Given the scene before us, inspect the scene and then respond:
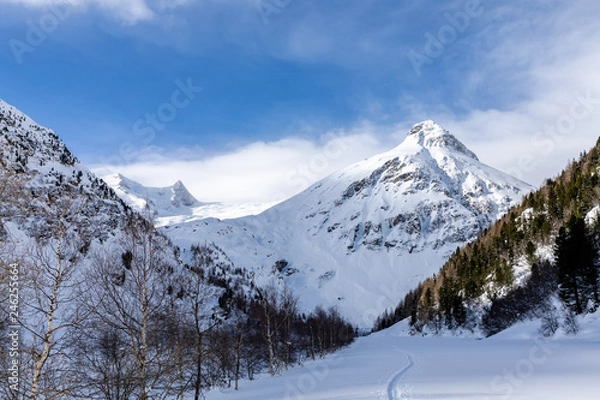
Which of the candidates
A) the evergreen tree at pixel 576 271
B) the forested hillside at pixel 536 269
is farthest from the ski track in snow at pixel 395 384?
the evergreen tree at pixel 576 271

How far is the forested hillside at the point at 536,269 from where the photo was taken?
4700 centimetres

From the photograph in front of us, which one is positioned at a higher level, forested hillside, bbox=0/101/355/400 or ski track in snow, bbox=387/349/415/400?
forested hillside, bbox=0/101/355/400

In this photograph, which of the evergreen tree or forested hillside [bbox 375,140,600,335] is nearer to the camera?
the evergreen tree

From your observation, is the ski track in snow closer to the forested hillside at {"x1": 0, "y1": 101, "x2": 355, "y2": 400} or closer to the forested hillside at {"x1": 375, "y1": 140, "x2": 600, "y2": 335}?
the forested hillside at {"x1": 0, "y1": 101, "x2": 355, "y2": 400}

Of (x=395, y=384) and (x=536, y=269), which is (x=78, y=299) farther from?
(x=536, y=269)

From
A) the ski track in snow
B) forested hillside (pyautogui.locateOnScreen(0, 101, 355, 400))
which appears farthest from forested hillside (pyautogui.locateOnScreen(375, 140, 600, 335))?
forested hillside (pyautogui.locateOnScreen(0, 101, 355, 400))

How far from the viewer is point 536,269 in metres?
63.4

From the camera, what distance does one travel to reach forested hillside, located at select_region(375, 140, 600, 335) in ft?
154

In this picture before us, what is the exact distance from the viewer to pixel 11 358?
1138 cm

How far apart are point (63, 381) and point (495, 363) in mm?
26822

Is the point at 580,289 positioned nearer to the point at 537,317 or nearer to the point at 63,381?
the point at 537,317


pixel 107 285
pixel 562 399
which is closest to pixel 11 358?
pixel 107 285

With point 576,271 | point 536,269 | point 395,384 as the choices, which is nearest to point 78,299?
point 395,384

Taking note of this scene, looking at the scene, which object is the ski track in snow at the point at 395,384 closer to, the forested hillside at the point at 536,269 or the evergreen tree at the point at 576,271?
the forested hillside at the point at 536,269
